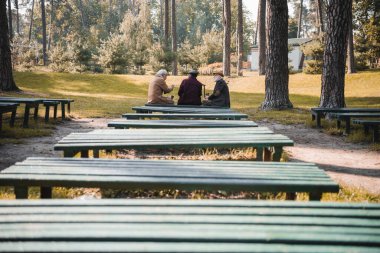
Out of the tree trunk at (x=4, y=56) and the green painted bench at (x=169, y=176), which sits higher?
the tree trunk at (x=4, y=56)

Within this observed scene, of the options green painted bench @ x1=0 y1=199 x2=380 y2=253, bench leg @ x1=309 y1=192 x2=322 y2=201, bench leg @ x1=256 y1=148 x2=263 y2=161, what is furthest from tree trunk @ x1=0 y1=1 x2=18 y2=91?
bench leg @ x1=309 y1=192 x2=322 y2=201

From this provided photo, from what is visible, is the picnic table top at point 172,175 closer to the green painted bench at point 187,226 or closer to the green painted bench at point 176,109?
the green painted bench at point 187,226

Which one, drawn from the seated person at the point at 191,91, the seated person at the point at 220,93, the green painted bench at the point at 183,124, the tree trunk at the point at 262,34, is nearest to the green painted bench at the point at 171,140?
the green painted bench at the point at 183,124

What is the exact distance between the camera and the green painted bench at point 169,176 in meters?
2.43

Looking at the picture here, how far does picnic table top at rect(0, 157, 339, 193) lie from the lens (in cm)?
243

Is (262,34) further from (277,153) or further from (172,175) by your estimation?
(172,175)

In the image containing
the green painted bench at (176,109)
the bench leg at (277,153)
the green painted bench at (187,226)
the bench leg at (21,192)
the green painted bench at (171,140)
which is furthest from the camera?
the green painted bench at (176,109)

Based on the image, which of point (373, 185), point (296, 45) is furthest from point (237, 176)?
point (296, 45)

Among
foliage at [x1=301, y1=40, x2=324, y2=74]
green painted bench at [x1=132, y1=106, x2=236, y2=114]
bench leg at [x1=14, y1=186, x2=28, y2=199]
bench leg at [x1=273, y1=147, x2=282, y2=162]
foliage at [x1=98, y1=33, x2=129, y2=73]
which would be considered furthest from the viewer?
foliage at [x1=98, y1=33, x2=129, y2=73]

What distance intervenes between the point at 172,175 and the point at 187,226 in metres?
0.92

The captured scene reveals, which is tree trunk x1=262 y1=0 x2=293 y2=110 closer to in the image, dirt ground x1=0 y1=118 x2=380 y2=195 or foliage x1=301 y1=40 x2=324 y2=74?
dirt ground x1=0 y1=118 x2=380 y2=195

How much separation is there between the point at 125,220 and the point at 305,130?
812 centimetres

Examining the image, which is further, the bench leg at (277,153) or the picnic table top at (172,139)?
the bench leg at (277,153)

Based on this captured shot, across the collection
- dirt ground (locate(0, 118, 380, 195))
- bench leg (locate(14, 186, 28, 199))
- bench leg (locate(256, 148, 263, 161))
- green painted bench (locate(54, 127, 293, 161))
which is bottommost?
dirt ground (locate(0, 118, 380, 195))
